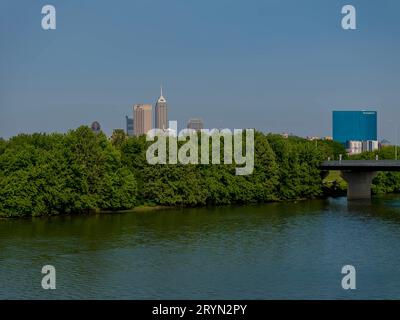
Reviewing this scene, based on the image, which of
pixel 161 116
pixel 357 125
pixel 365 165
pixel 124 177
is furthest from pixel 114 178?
pixel 161 116

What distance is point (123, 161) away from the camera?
60.6 metres

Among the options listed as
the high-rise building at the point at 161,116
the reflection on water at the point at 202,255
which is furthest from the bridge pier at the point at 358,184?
the high-rise building at the point at 161,116

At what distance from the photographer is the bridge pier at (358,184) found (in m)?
71.5

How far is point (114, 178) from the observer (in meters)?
55.8

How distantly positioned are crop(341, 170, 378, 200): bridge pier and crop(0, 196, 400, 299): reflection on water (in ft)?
59.8

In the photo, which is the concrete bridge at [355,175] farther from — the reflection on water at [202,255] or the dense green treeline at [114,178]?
the reflection on water at [202,255]

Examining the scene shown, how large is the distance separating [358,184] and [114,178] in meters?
31.0

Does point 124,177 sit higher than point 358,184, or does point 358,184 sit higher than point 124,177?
point 124,177

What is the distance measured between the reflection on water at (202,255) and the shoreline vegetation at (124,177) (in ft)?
8.64

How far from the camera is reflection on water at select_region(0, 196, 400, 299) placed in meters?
27.0

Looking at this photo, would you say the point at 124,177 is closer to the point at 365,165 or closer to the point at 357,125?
the point at 365,165

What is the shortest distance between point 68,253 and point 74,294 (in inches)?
337

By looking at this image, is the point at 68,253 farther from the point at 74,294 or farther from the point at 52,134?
the point at 52,134

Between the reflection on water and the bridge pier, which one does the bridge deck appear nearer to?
the bridge pier
